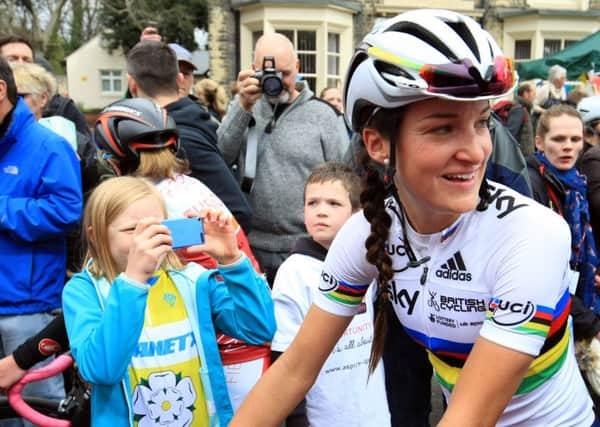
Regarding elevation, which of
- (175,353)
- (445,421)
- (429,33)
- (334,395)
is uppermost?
(429,33)

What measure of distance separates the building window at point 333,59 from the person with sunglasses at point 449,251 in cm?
2010

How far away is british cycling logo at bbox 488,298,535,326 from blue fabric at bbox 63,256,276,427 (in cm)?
105

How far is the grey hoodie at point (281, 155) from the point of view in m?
4.12

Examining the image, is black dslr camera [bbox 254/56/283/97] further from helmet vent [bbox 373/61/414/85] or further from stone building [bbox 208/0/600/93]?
stone building [bbox 208/0/600/93]

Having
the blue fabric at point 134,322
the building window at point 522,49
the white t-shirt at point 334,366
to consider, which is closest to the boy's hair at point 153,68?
the white t-shirt at point 334,366

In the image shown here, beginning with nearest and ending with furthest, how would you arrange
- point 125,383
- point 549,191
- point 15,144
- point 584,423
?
point 584,423
point 125,383
point 15,144
point 549,191

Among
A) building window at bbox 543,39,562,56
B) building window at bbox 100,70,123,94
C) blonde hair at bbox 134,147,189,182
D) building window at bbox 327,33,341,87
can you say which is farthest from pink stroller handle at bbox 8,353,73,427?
building window at bbox 100,70,123,94

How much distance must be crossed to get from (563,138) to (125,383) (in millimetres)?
3226

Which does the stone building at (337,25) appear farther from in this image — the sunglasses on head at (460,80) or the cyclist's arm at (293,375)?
the sunglasses on head at (460,80)

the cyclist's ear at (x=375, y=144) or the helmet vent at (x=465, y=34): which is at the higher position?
the helmet vent at (x=465, y=34)

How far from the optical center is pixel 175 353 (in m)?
2.28

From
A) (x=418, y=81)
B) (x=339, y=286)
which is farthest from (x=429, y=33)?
(x=339, y=286)

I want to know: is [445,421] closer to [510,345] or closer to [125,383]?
[510,345]

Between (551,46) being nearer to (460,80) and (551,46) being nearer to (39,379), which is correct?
(39,379)
